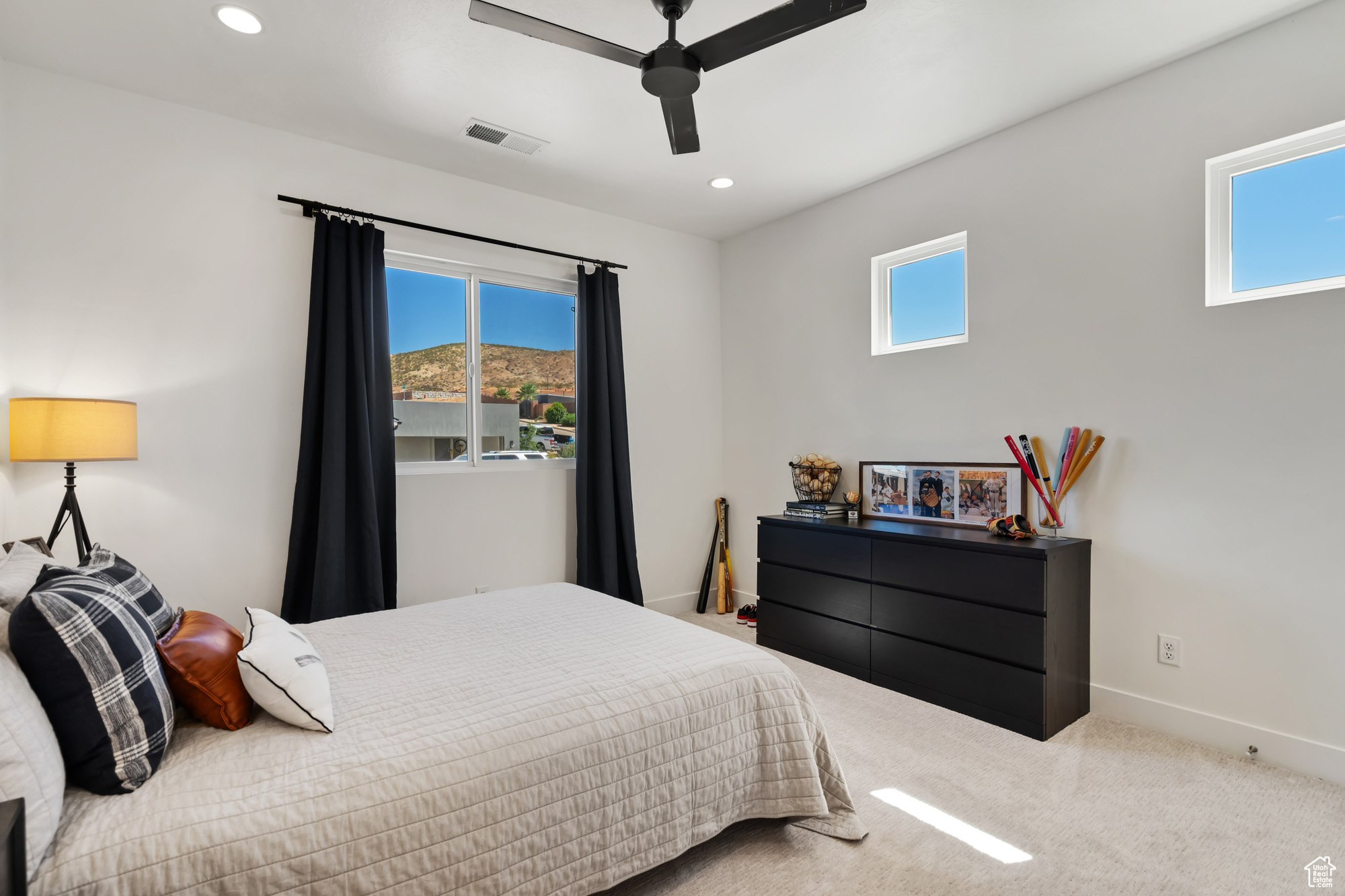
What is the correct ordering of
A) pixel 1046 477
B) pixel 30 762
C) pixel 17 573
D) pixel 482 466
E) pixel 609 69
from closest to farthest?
pixel 30 762 → pixel 17 573 → pixel 609 69 → pixel 1046 477 → pixel 482 466

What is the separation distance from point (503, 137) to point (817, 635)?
9.76 feet

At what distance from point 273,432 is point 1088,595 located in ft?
12.4

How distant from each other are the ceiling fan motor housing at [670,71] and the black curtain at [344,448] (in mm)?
1849

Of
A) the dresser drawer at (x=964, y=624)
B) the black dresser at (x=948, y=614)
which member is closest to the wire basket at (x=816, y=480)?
the black dresser at (x=948, y=614)

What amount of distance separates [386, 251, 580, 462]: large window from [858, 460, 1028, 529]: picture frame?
5.94 ft

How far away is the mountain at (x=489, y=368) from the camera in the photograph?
3.50m

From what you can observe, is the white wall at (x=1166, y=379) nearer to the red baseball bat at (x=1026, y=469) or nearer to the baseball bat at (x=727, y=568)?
the red baseball bat at (x=1026, y=469)

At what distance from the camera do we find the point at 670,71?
1935 mm

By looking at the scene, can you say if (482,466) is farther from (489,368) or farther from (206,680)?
(206,680)

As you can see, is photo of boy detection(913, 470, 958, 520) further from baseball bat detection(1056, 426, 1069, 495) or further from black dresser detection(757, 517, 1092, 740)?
baseball bat detection(1056, 426, 1069, 495)

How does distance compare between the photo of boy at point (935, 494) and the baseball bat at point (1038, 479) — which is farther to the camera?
the photo of boy at point (935, 494)

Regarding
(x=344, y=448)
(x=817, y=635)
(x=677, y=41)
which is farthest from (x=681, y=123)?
(x=817, y=635)

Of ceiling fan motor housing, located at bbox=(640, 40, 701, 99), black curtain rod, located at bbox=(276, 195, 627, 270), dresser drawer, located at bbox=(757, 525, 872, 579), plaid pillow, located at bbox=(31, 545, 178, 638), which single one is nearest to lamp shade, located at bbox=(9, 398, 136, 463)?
plaid pillow, located at bbox=(31, 545, 178, 638)

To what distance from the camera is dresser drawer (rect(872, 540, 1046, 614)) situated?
2555mm
